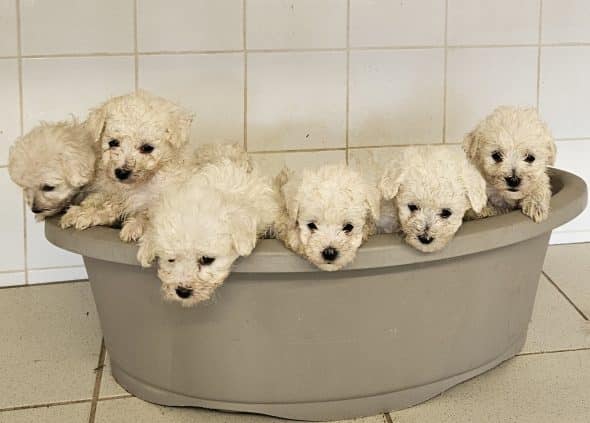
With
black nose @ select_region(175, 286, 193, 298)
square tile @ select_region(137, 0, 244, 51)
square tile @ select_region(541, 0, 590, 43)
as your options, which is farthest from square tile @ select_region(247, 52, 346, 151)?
black nose @ select_region(175, 286, 193, 298)

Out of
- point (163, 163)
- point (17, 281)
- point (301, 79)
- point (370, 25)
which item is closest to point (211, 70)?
point (301, 79)

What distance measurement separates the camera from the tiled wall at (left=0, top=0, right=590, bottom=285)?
2.38 metres

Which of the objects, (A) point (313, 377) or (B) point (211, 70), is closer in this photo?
(A) point (313, 377)

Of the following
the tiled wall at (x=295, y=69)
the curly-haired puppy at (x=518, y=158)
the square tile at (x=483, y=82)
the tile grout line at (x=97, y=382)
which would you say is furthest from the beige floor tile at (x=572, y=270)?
the tile grout line at (x=97, y=382)

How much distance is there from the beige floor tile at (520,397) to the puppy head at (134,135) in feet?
2.49

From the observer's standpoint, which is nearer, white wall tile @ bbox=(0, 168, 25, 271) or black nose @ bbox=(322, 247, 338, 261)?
black nose @ bbox=(322, 247, 338, 261)

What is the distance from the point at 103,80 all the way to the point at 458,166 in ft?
3.86

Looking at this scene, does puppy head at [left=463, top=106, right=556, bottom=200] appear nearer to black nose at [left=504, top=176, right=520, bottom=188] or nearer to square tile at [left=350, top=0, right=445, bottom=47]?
black nose at [left=504, top=176, right=520, bottom=188]

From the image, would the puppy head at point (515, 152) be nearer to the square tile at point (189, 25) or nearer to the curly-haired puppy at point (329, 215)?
the curly-haired puppy at point (329, 215)

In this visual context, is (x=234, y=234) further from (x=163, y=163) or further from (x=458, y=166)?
(x=458, y=166)

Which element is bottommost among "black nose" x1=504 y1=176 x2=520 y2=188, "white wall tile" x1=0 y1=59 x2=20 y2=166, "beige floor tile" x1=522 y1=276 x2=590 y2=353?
"beige floor tile" x1=522 y1=276 x2=590 y2=353

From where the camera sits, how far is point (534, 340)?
2.14 m

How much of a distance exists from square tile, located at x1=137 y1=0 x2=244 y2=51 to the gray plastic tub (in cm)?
84

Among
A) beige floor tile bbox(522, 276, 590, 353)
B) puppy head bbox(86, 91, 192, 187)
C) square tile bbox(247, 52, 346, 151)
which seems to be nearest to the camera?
puppy head bbox(86, 91, 192, 187)
